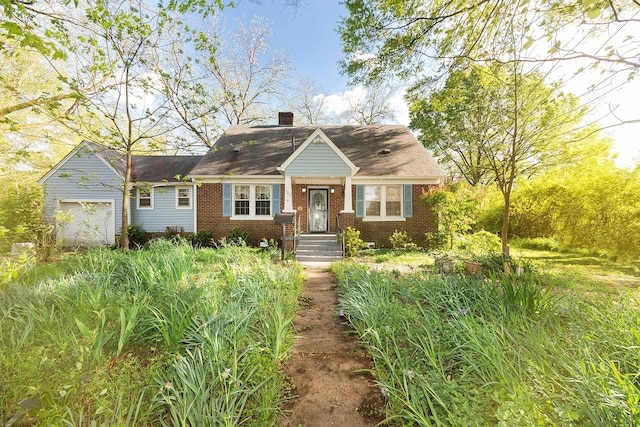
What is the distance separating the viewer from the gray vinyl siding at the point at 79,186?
1263cm

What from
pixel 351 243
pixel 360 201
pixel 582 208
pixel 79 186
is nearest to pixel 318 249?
pixel 351 243

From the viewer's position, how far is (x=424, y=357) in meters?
2.65

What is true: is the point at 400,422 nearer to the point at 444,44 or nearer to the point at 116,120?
the point at 444,44

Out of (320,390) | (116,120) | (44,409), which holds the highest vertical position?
(116,120)

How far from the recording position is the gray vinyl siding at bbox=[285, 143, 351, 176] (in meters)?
10.9

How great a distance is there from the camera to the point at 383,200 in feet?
39.9

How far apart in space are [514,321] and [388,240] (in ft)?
30.2

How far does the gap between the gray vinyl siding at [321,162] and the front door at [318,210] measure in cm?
179

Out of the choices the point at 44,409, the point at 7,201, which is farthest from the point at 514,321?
the point at 7,201

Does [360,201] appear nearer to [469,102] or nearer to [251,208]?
[251,208]

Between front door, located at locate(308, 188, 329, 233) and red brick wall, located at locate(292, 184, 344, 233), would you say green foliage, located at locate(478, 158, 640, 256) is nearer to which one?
red brick wall, located at locate(292, 184, 344, 233)

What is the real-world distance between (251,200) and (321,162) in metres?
3.97

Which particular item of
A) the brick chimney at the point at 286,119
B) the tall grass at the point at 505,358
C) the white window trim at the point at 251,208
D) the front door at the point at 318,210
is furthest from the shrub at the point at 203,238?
the tall grass at the point at 505,358

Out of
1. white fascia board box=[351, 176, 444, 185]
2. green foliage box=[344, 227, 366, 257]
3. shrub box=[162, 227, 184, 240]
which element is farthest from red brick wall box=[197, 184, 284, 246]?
white fascia board box=[351, 176, 444, 185]
